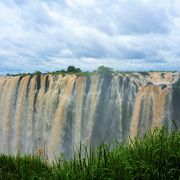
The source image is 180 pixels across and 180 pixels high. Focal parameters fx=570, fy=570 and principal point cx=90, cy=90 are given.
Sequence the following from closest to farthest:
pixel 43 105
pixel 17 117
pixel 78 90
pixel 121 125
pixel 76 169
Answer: pixel 76 169 → pixel 121 125 → pixel 78 90 → pixel 43 105 → pixel 17 117

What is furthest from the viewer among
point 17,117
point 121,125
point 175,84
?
point 17,117

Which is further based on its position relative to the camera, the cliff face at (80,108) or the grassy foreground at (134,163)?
the cliff face at (80,108)

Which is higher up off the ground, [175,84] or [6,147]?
[175,84]

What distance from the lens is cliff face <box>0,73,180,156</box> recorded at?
1366 centimetres

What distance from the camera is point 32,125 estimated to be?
58.3ft

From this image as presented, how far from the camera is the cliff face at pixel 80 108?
13.7 meters

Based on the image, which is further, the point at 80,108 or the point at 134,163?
the point at 80,108

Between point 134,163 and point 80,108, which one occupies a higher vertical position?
point 80,108

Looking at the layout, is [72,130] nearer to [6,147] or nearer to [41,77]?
[41,77]

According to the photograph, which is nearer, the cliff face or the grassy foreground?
the grassy foreground

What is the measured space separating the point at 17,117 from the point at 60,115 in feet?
8.90

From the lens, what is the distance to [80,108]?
52.2 feet

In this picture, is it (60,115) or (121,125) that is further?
(60,115)

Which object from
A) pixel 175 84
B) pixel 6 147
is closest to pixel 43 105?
pixel 6 147
